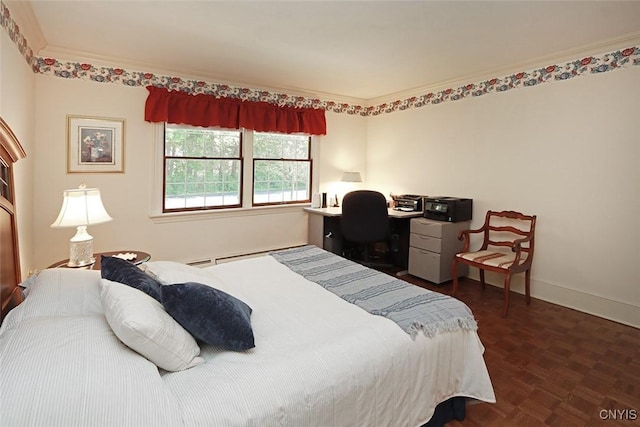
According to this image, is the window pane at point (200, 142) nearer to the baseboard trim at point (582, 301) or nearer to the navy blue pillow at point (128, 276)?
the navy blue pillow at point (128, 276)

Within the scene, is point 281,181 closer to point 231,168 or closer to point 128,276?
point 231,168

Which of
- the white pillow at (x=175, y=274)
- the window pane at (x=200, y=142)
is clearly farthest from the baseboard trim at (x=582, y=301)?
the window pane at (x=200, y=142)

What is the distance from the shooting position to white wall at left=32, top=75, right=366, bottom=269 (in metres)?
3.15

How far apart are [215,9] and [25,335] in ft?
7.17

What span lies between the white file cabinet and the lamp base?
3.18 meters

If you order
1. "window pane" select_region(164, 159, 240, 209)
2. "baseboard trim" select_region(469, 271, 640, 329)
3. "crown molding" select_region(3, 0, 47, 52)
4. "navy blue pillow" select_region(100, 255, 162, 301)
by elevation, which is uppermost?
"crown molding" select_region(3, 0, 47, 52)

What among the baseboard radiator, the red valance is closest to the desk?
the baseboard radiator

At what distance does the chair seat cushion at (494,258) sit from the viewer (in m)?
3.16

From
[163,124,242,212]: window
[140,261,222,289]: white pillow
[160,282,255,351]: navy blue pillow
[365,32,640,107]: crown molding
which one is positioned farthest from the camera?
[163,124,242,212]: window

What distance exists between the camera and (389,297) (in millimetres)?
1910

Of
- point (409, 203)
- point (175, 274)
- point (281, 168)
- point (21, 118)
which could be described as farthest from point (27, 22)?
point (409, 203)

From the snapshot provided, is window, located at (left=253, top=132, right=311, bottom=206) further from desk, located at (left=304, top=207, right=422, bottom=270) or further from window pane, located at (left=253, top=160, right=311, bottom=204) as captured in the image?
desk, located at (left=304, top=207, right=422, bottom=270)

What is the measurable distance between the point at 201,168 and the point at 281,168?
1.07 metres

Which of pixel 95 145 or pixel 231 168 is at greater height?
pixel 95 145
